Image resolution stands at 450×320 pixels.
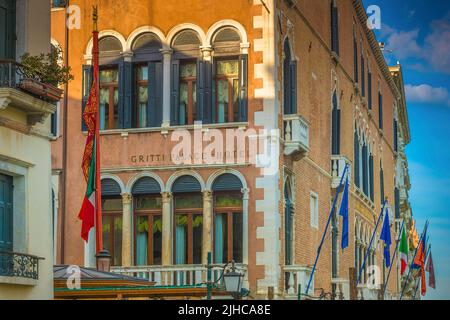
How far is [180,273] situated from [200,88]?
4.40 m

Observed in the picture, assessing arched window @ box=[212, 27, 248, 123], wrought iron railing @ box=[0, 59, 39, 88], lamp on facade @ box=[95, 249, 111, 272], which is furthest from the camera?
arched window @ box=[212, 27, 248, 123]

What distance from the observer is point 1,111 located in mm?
17266

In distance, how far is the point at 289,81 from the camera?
2856 centimetres

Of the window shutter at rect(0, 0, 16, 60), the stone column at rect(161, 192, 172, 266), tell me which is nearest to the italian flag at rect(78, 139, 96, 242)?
the stone column at rect(161, 192, 172, 266)

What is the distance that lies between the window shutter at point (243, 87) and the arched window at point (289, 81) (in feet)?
4.89

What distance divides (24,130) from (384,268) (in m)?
29.8

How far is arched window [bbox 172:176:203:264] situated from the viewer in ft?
89.2

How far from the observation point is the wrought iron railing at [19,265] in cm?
1708

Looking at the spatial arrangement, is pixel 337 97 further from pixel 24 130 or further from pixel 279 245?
pixel 24 130

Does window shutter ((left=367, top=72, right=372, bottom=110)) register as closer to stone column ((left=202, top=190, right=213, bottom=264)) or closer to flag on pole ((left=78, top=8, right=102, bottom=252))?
stone column ((left=202, top=190, right=213, bottom=264))

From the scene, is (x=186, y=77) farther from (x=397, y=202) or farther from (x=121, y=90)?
(x=397, y=202)

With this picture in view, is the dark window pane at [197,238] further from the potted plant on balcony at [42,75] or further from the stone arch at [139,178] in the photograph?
the potted plant on balcony at [42,75]

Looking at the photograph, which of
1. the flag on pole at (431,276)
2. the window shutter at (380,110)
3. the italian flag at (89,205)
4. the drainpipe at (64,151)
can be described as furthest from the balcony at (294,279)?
the flag on pole at (431,276)
